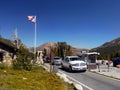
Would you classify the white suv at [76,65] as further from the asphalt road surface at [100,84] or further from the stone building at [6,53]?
the asphalt road surface at [100,84]

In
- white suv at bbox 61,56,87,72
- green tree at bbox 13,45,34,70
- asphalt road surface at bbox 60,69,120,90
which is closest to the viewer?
asphalt road surface at bbox 60,69,120,90

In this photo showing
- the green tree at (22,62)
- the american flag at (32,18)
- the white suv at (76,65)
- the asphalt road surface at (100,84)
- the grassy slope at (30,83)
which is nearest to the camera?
the grassy slope at (30,83)

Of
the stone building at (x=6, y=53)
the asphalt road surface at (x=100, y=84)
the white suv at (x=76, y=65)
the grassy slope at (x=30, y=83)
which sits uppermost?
the stone building at (x=6, y=53)

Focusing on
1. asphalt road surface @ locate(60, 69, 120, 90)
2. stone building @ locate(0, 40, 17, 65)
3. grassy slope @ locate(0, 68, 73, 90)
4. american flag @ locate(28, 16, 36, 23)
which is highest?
american flag @ locate(28, 16, 36, 23)

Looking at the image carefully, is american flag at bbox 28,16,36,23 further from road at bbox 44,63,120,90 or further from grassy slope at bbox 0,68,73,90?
grassy slope at bbox 0,68,73,90

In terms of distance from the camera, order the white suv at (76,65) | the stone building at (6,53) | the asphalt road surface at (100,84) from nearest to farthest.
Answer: the asphalt road surface at (100,84)
the white suv at (76,65)
the stone building at (6,53)

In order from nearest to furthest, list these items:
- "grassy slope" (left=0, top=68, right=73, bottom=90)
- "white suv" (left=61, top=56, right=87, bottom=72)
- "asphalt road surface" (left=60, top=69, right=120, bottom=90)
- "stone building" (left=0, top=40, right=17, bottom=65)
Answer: "grassy slope" (left=0, top=68, right=73, bottom=90) < "asphalt road surface" (left=60, top=69, right=120, bottom=90) < "white suv" (left=61, top=56, right=87, bottom=72) < "stone building" (left=0, top=40, right=17, bottom=65)

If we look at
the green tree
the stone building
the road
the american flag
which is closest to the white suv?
the green tree

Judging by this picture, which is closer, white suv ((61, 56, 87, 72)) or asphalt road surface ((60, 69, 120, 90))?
asphalt road surface ((60, 69, 120, 90))

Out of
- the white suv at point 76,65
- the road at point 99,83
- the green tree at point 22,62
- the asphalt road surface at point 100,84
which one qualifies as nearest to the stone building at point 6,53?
the green tree at point 22,62

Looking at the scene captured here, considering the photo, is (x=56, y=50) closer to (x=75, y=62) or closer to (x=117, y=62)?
(x=117, y=62)

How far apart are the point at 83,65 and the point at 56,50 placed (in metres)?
51.8

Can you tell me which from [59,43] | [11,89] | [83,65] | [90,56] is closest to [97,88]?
[11,89]

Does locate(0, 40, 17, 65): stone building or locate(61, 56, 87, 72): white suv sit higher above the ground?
locate(0, 40, 17, 65): stone building
